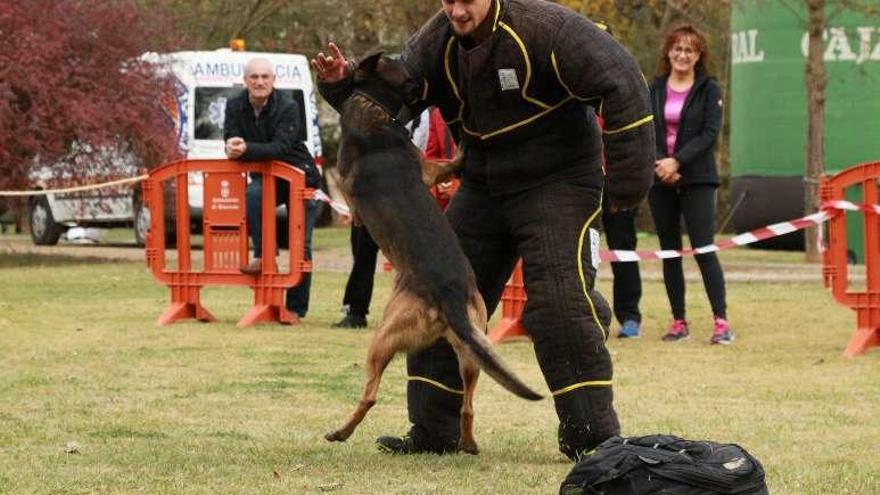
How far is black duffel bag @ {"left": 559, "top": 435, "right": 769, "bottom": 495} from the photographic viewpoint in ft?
18.5

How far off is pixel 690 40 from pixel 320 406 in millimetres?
4263

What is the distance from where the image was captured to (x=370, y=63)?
6.77 m

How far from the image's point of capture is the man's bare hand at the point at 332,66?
6.78 m

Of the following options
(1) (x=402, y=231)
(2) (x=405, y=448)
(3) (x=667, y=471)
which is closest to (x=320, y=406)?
(2) (x=405, y=448)

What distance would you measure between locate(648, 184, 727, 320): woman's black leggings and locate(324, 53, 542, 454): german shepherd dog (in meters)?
4.99

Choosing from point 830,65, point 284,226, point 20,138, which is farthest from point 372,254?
point 830,65

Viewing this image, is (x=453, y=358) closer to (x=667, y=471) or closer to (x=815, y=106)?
(x=667, y=471)

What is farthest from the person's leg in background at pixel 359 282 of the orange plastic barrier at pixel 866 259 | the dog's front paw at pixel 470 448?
the dog's front paw at pixel 470 448

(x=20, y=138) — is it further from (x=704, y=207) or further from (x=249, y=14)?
(x=249, y=14)

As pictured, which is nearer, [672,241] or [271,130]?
[672,241]

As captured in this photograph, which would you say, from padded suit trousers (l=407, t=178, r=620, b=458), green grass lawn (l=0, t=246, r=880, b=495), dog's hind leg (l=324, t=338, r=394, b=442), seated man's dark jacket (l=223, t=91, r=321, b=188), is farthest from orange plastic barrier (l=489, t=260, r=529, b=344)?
dog's hind leg (l=324, t=338, r=394, b=442)

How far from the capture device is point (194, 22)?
29844 millimetres

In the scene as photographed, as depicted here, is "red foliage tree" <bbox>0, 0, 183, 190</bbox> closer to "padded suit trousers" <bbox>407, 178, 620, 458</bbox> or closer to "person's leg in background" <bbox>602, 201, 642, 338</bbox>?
"person's leg in background" <bbox>602, 201, 642, 338</bbox>

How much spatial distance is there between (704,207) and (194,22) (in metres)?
19.4
